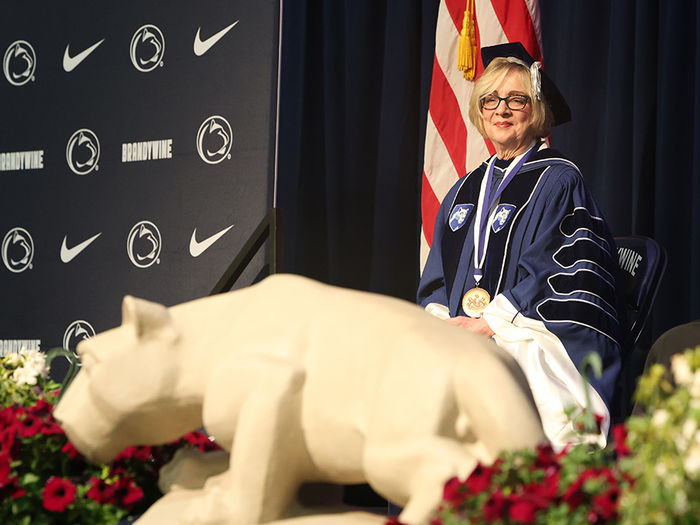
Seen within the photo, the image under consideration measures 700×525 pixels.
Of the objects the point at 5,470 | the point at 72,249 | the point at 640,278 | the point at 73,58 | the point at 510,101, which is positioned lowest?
the point at 72,249

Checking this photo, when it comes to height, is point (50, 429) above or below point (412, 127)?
below

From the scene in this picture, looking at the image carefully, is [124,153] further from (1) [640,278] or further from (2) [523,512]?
(2) [523,512]

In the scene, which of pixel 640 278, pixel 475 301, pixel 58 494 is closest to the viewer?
pixel 58 494

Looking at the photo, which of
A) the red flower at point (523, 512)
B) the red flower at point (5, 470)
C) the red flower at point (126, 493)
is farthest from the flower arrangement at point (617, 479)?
the red flower at point (5, 470)

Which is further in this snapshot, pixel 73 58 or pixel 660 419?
pixel 73 58

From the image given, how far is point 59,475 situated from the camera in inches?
54.1

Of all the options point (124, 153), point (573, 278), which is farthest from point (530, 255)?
point (124, 153)

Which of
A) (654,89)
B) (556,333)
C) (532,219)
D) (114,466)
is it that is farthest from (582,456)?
(654,89)

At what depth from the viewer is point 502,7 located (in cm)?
329

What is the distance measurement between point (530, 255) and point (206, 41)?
2.24 m

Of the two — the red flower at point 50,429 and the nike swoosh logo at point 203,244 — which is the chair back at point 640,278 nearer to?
A: the red flower at point 50,429

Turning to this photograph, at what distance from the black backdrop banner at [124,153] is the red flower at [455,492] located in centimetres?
315

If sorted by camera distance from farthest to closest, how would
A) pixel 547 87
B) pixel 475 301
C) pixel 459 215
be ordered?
pixel 459 215 < pixel 547 87 < pixel 475 301

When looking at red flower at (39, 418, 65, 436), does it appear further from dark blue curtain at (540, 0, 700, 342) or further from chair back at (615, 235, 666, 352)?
dark blue curtain at (540, 0, 700, 342)
